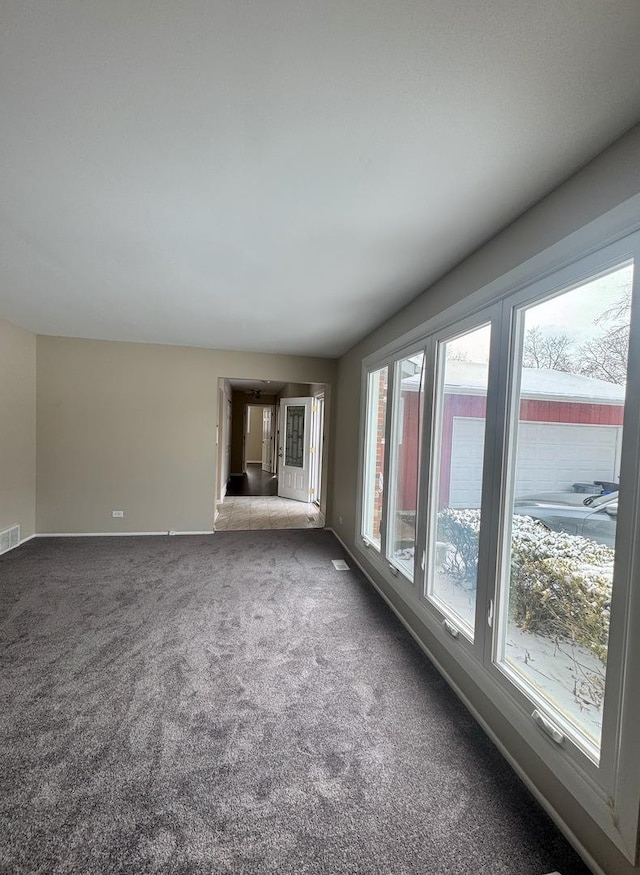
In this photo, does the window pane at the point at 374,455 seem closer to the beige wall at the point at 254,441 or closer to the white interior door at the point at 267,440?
the white interior door at the point at 267,440

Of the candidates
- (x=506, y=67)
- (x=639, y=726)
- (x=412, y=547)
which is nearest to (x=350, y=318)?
(x=412, y=547)

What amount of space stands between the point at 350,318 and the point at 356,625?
263 cm

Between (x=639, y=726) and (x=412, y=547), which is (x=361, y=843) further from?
(x=412, y=547)

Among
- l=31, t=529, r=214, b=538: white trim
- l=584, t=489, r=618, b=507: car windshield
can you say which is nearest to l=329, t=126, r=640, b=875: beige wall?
l=584, t=489, r=618, b=507: car windshield

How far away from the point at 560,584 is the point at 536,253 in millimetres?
1432

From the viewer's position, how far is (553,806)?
1401mm

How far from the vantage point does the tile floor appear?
18.1 feet

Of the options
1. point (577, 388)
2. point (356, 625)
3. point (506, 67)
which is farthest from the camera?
point (356, 625)

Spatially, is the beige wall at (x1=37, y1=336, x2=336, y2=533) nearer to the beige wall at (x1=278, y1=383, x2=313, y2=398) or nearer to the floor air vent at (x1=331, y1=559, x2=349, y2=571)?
the floor air vent at (x1=331, y1=559, x2=349, y2=571)

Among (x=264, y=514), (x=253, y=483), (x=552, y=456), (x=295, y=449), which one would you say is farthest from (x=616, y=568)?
(x=253, y=483)

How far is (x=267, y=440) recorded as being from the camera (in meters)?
12.0

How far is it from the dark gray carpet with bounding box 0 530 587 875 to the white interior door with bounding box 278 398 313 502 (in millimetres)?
4275

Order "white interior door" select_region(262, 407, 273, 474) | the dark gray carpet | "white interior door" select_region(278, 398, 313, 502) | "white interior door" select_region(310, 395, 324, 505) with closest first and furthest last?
the dark gray carpet → "white interior door" select_region(310, 395, 324, 505) → "white interior door" select_region(278, 398, 313, 502) → "white interior door" select_region(262, 407, 273, 474)

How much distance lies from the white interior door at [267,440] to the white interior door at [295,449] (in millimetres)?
3213
